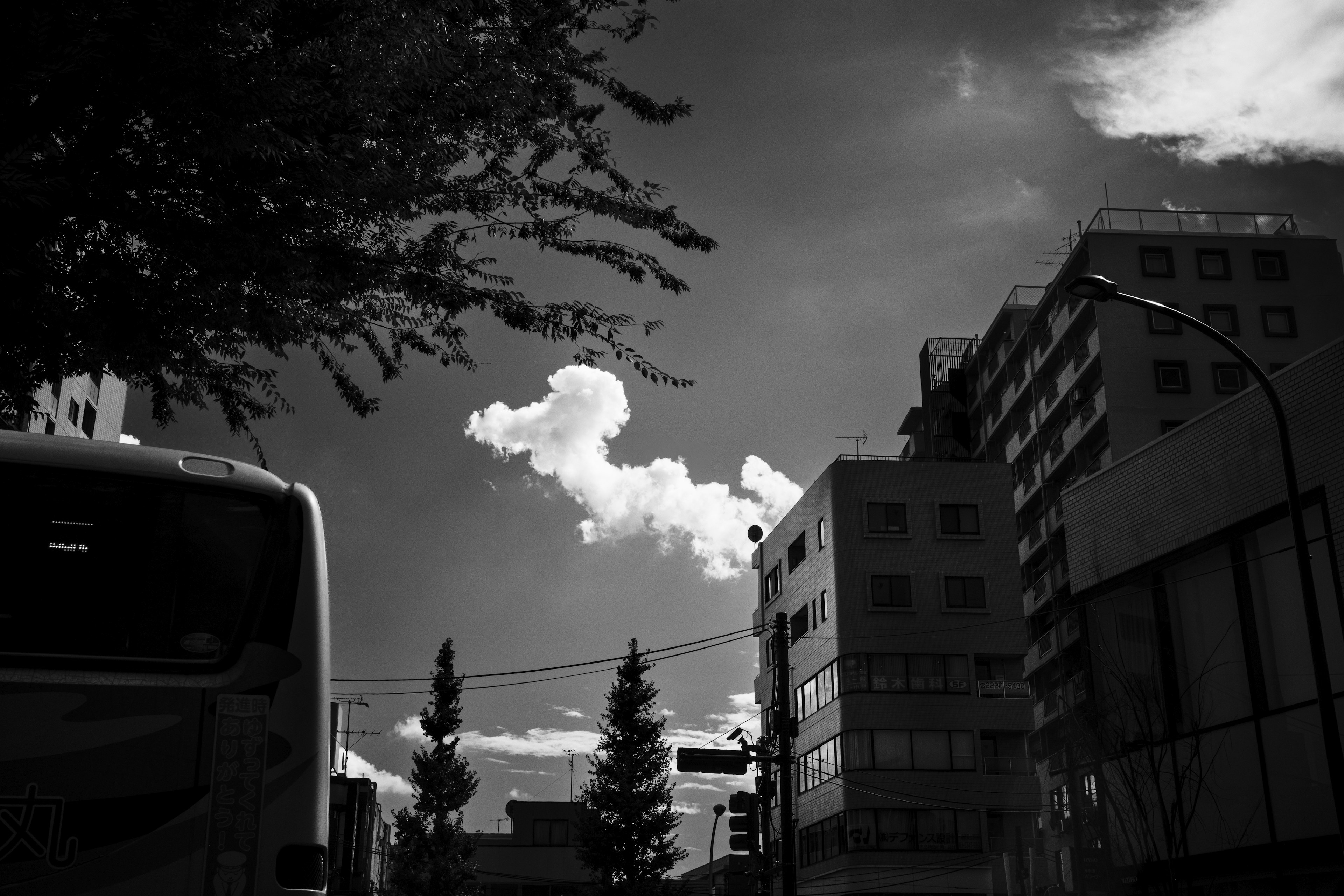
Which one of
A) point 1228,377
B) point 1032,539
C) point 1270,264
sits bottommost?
point 1032,539

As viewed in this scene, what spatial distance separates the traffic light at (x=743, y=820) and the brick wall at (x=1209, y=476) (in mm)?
8298

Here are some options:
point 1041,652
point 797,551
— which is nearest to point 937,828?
point 797,551

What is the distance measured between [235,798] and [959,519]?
49139 millimetres

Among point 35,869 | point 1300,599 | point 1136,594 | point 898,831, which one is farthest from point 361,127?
point 898,831

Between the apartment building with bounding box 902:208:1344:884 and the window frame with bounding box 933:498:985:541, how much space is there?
1.84 meters

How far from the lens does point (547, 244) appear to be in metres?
9.60

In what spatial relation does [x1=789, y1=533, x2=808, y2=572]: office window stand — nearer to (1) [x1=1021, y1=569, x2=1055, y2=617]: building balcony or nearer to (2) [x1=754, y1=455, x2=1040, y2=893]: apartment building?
(2) [x1=754, y1=455, x2=1040, y2=893]: apartment building

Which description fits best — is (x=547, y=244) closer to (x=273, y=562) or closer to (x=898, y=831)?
(x=273, y=562)

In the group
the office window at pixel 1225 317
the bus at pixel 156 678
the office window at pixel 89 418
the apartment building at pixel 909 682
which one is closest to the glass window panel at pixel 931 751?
the apartment building at pixel 909 682

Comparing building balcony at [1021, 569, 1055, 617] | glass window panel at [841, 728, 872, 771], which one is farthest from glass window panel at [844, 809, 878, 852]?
building balcony at [1021, 569, 1055, 617]

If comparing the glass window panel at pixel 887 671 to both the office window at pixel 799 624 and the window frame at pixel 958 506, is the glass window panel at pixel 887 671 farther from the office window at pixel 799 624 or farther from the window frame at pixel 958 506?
the window frame at pixel 958 506

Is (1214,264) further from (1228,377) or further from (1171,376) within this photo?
(1171,376)

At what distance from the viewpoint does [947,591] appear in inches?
2005

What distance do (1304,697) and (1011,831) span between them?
3172cm
